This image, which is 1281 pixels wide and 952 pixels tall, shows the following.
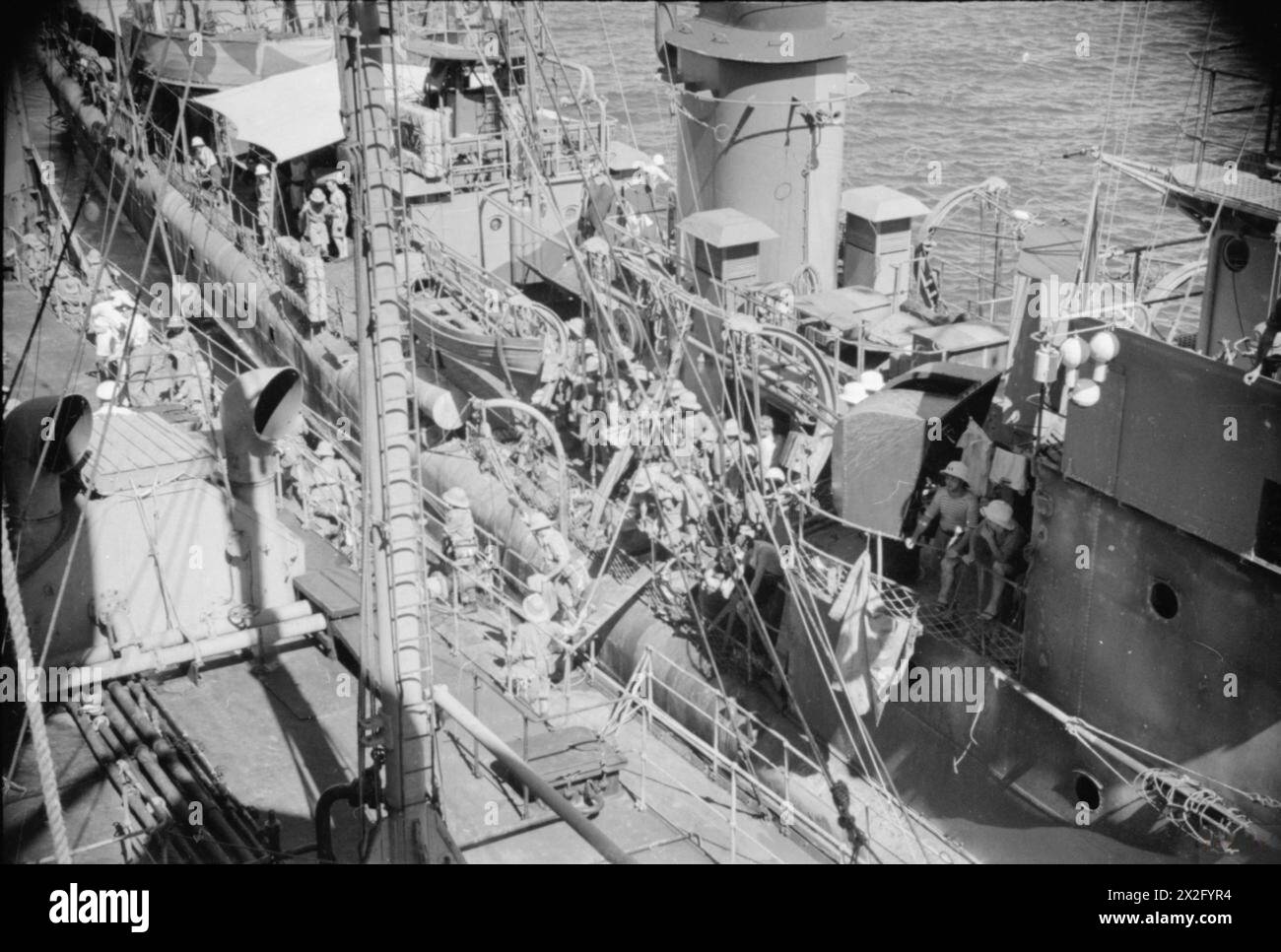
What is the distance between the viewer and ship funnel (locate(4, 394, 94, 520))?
11.1 m

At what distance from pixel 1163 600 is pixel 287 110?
64.2ft

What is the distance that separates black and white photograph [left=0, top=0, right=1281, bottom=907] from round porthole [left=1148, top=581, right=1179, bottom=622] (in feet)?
0.17

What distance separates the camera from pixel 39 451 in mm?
11219

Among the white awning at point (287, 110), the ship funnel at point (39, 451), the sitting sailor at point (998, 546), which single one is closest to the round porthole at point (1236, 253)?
Result: the sitting sailor at point (998, 546)

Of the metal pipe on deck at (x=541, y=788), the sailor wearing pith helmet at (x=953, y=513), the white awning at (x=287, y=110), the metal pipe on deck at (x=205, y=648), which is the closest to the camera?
the metal pipe on deck at (x=541, y=788)

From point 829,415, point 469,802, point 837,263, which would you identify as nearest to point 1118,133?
point 837,263

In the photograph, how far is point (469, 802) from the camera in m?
11.1

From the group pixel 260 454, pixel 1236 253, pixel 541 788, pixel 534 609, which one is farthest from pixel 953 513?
pixel 541 788

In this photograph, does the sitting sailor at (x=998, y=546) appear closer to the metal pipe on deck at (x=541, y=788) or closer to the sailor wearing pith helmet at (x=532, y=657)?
the sailor wearing pith helmet at (x=532, y=657)

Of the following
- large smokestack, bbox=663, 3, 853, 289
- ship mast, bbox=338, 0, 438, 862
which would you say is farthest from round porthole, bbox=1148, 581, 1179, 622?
large smokestack, bbox=663, 3, 853, 289

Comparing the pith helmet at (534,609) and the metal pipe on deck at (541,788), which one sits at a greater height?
the metal pipe on deck at (541,788)

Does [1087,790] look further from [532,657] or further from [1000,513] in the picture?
[532,657]

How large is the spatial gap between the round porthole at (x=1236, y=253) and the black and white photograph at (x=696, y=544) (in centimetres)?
8

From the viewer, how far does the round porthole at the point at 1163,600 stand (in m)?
12.1
